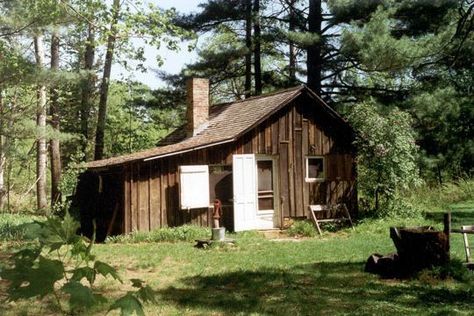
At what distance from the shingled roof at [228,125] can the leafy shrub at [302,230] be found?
10.6ft

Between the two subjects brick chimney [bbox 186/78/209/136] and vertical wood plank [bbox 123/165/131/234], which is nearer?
vertical wood plank [bbox 123/165/131/234]

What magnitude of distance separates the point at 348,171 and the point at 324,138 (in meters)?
1.45

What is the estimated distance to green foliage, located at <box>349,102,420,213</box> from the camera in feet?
54.0

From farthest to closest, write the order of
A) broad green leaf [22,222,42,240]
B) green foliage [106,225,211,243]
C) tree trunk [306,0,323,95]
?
tree trunk [306,0,323,95]
green foliage [106,225,211,243]
broad green leaf [22,222,42,240]

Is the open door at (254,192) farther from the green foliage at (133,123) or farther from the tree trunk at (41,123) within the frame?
the green foliage at (133,123)

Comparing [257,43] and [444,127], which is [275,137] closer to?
[257,43]

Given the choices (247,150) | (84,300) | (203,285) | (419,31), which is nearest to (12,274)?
(84,300)

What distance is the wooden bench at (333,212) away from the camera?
54.0 ft

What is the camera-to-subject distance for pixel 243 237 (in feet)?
47.0

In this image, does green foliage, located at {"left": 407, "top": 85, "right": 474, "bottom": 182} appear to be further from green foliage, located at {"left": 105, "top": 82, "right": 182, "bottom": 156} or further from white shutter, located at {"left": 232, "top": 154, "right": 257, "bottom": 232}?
green foliage, located at {"left": 105, "top": 82, "right": 182, "bottom": 156}

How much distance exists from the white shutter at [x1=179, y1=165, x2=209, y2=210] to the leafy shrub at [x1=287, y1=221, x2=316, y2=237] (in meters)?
2.69

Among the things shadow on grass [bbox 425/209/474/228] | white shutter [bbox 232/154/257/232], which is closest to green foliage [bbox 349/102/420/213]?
shadow on grass [bbox 425/209/474/228]

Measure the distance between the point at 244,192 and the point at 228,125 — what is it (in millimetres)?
2472

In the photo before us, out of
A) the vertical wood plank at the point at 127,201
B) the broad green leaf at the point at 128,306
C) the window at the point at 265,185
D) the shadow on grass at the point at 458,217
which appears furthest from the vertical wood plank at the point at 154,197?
the broad green leaf at the point at 128,306
